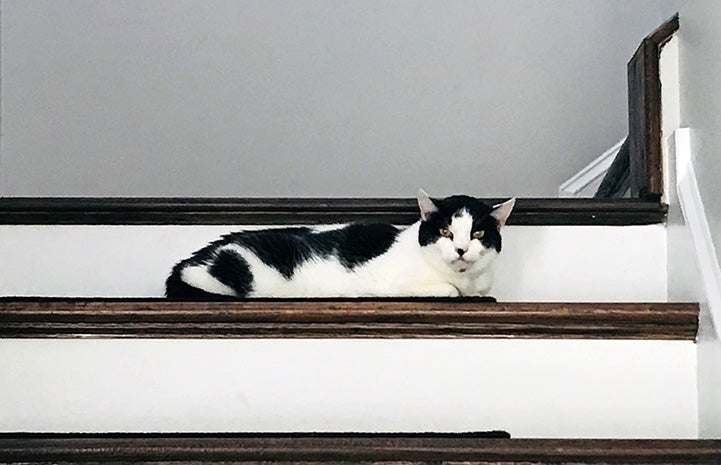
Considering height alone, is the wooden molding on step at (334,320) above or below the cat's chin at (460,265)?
below

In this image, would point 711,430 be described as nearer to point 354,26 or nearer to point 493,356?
point 493,356

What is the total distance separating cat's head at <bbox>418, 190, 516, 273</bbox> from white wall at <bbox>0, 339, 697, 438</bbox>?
0.94 feet

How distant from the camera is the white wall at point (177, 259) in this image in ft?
6.03

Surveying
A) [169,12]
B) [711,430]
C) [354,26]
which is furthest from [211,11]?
[711,430]

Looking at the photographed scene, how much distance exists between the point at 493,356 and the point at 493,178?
4.48 ft

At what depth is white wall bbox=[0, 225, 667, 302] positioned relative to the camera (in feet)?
6.03

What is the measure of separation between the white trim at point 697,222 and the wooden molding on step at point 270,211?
11cm

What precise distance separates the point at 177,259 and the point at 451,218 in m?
0.51

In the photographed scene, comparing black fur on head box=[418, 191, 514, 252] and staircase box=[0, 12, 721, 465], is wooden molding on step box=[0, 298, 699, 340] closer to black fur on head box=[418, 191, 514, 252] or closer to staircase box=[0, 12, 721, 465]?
staircase box=[0, 12, 721, 465]

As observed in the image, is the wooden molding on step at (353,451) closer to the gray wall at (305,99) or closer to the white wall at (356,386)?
the white wall at (356,386)

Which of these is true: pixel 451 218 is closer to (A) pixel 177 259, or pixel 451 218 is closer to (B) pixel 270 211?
(B) pixel 270 211

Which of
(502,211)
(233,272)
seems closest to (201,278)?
(233,272)

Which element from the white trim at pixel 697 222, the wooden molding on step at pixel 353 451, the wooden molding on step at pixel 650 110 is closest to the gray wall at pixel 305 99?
the wooden molding on step at pixel 650 110

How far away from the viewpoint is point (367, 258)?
1.81m
